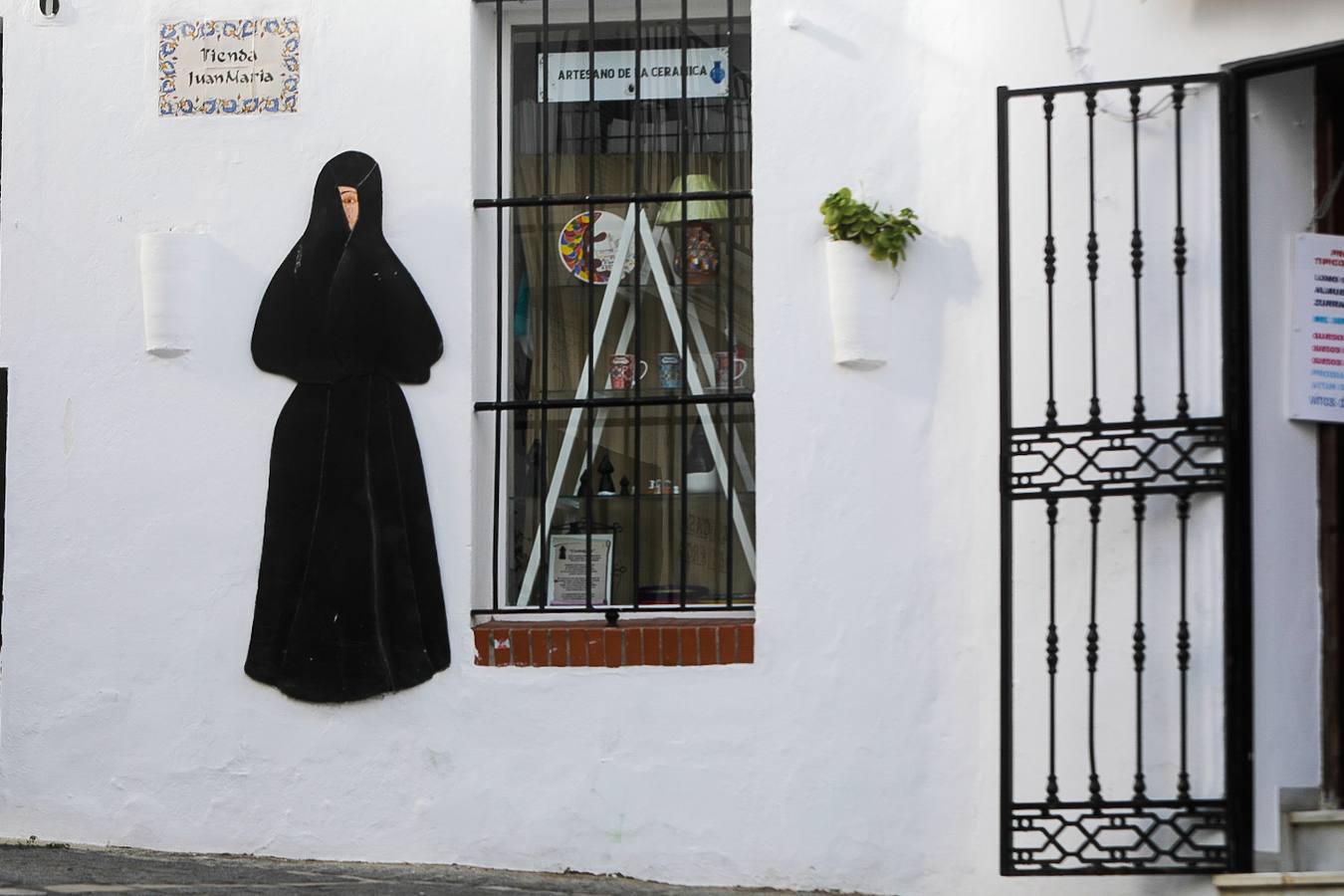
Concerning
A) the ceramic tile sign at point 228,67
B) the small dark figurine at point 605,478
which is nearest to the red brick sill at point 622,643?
the small dark figurine at point 605,478

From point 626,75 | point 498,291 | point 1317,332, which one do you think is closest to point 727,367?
point 498,291

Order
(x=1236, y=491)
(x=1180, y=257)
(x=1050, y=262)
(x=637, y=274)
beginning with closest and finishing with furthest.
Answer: (x=1236, y=491) → (x=1180, y=257) → (x=1050, y=262) → (x=637, y=274)

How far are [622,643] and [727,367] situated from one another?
1.08 meters

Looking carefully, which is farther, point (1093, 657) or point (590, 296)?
point (590, 296)

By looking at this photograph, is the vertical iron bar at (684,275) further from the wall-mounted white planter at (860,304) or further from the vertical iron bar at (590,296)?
the wall-mounted white planter at (860,304)

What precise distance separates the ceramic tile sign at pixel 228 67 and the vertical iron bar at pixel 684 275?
1.42 m

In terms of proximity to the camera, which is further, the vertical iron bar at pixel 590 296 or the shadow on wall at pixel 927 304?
the vertical iron bar at pixel 590 296

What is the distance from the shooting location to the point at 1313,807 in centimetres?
587

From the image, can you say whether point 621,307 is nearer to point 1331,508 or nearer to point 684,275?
point 684,275

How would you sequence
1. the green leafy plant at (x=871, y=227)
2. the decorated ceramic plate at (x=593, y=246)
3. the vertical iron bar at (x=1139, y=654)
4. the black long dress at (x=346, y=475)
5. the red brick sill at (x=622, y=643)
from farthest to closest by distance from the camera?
1. the decorated ceramic plate at (x=593, y=246)
2. the black long dress at (x=346, y=475)
3. the red brick sill at (x=622, y=643)
4. the green leafy plant at (x=871, y=227)
5. the vertical iron bar at (x=1139, y=654)

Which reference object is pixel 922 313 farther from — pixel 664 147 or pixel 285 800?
pixel 285 800

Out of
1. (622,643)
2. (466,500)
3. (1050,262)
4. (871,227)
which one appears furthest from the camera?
(466,500)

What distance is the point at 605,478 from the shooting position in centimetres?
673

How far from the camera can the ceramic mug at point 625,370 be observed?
22.1 ft
